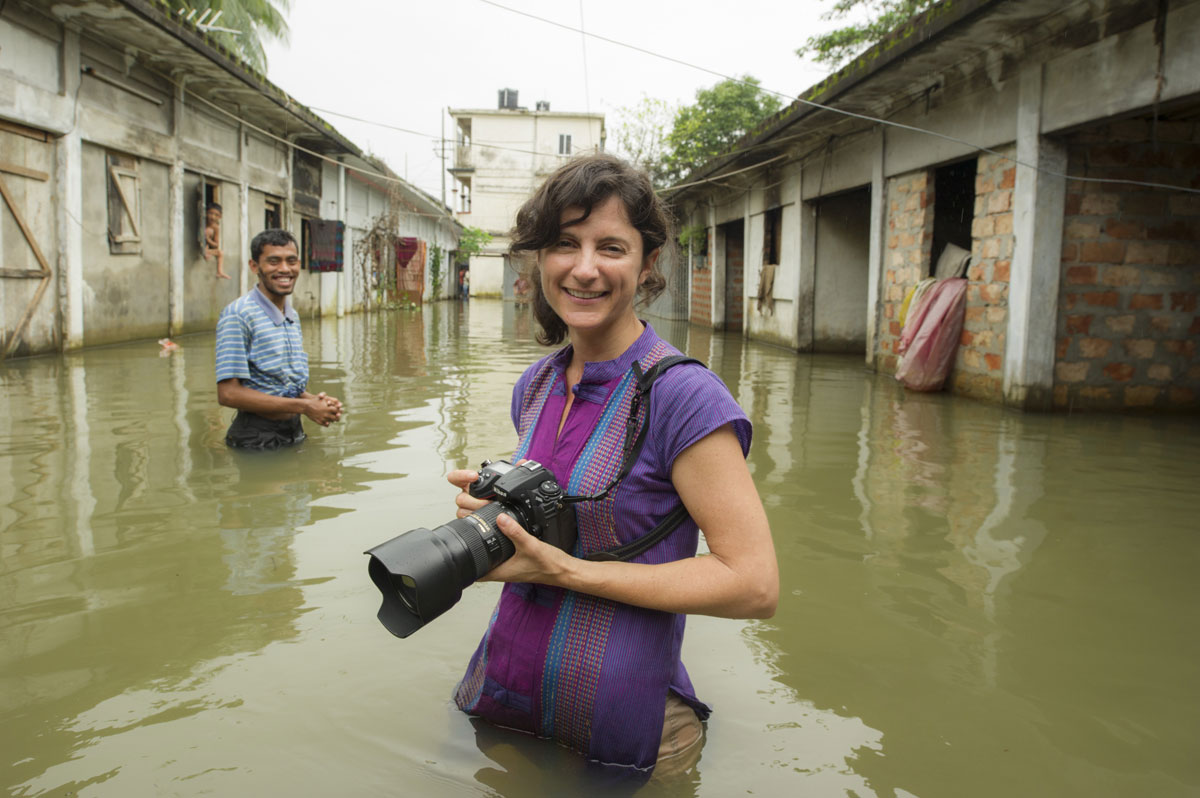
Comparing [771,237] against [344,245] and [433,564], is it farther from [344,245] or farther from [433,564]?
[433,564]

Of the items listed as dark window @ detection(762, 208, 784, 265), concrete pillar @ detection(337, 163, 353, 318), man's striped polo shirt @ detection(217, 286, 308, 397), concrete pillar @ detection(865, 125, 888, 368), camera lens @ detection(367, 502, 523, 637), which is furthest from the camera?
concrete pillar @ detection(337, 163, 353, 318)

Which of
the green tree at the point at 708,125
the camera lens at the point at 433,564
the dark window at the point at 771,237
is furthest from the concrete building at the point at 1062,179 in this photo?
the green tree at the point at 708,125

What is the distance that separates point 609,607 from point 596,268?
644 millimetres

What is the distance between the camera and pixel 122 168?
34.7 feet

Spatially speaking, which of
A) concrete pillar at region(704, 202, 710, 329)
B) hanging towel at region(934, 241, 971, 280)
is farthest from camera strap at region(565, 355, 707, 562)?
concrete pillar at region(704, 202, 710, 329)

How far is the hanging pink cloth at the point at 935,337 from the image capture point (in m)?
8.08

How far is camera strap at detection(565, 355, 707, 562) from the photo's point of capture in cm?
163

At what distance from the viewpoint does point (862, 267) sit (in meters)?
12.9

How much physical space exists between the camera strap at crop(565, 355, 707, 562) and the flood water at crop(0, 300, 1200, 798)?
→ 1.76 feet

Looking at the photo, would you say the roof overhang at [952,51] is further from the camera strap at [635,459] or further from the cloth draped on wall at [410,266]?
the cloth draped on wall at [410,266]

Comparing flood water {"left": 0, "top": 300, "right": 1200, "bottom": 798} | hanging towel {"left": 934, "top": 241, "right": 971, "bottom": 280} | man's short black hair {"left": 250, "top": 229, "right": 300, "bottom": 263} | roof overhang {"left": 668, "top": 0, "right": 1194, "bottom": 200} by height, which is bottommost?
flood water {"left": 0, "top": 300, "right": 1200, "bottom": 798}

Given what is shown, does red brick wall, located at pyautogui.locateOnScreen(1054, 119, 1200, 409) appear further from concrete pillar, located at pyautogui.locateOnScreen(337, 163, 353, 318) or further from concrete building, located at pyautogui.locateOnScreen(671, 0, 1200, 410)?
concrete pillar, located at pyautogui.locateOnScreen(337, 163, 353, 318)

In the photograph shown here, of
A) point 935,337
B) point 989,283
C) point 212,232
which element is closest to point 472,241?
point 212,232

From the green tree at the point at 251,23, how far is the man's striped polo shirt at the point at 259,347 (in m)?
14.8
